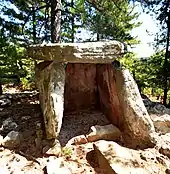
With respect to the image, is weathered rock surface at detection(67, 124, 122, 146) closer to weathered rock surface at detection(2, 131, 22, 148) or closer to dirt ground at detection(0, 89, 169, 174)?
dirt ground at detection(0, 89, 169, 174)

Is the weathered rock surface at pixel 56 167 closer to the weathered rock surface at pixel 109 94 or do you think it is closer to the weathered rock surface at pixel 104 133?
the weathered rock surface at pixel 104 133

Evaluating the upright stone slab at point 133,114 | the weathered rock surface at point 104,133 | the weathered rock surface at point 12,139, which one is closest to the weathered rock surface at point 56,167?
the weathered rock surface at point 104,133

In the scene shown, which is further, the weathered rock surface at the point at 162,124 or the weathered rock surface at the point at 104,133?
the weathered rock surface at the point at 162,124

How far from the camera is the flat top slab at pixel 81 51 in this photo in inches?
153

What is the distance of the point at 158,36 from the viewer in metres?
8.16

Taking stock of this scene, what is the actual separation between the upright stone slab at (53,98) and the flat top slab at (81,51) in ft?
0.78

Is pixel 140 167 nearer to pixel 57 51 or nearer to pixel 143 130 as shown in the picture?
pixel 143 130

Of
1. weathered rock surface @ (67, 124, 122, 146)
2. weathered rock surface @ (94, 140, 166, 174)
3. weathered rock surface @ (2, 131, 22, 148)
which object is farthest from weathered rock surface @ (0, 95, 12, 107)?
weathered rock surface @ (94, 140, 166, 174)

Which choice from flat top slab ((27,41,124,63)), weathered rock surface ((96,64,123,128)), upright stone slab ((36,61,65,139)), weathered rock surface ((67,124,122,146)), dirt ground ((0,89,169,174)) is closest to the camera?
dirt ground ((0,89,169,174))

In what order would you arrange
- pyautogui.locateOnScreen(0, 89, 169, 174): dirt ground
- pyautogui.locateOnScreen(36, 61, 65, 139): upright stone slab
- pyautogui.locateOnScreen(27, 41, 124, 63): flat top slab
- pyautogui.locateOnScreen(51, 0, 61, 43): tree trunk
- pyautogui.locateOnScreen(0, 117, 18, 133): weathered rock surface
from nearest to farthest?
pyautogui.locateOnScreen(0, 89, 169, 174): dirt ground < pyautogui.locateOnScreen(27, 41, 124, 63): flat top slab < pyautogui.locateOnScreen(36, 61, 65, 139): upright stone slab < pyautogui.locateOnScreen(0, 117, 18, 133): weathered rock surface < pyautogui.locateOnScreen(51, 0, 61, 43): tree trunk

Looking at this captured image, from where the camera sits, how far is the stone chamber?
399cm

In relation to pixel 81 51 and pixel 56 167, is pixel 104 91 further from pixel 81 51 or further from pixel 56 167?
pixel 56 167

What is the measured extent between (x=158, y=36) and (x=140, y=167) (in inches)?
223

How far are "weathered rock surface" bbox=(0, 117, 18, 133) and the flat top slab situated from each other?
5.04 feet
